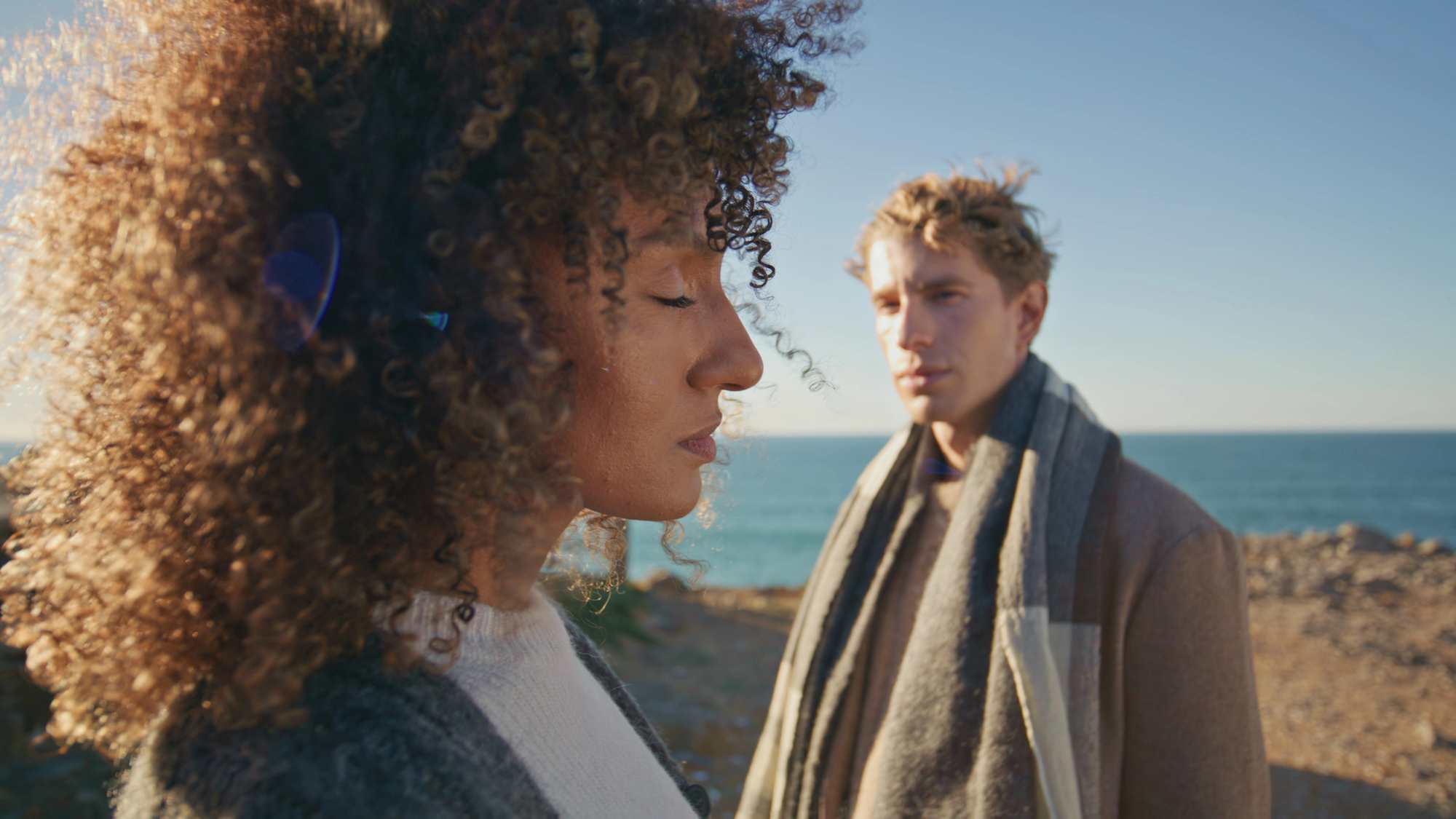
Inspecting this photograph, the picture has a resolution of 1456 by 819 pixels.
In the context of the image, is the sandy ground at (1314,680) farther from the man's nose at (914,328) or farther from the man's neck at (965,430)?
the man's nose at (914,328)

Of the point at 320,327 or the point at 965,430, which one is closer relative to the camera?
the point at 320,327

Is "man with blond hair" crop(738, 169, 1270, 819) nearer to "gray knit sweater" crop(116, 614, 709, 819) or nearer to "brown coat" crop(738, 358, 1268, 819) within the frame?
"brown coat" crop(738, 358, 1268, 819)

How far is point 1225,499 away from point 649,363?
6842cm

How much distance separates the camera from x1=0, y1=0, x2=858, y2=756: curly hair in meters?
0.85

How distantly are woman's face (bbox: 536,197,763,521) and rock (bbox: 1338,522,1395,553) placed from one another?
15.8 m

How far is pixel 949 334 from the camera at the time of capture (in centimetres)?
273

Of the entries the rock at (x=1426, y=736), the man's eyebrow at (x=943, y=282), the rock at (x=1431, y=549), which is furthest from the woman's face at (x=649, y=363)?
the rock at (x=1431, y=549)

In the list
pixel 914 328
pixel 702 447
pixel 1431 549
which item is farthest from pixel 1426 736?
pixel 1431 549

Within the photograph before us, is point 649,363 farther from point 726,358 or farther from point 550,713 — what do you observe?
point 550,713

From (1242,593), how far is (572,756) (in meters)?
2.04

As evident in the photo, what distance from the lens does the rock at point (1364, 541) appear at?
1317cm

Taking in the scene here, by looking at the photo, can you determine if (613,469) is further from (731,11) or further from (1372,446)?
(1372,446)

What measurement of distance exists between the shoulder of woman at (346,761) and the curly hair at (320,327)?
39mm


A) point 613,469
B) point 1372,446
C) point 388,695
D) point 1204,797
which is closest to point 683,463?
point 613,469
